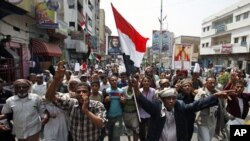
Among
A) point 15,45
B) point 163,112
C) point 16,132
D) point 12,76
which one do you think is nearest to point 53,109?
point 16,132

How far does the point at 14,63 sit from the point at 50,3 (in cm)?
463

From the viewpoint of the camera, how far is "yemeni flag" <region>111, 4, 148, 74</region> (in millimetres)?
4801

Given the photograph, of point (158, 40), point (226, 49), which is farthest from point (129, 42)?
point (226, 49)

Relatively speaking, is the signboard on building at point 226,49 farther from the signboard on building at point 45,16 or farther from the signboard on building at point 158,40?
the signboard on building at point 45,16

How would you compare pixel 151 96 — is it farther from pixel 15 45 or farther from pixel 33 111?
pixel 15 45

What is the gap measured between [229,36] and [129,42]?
155 ft

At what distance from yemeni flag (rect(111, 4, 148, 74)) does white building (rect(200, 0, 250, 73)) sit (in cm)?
3738

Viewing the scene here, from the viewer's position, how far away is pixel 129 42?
4938 millimetres

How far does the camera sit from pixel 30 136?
4.71m

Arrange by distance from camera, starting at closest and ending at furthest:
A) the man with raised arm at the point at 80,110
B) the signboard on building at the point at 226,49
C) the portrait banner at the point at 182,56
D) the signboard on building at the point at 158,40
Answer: the man with raised arm at the point at 80,110
the portrait banner at the point at 182,56
the signboard on building at the point at 158,40
the signboard on building at the point at 226,49

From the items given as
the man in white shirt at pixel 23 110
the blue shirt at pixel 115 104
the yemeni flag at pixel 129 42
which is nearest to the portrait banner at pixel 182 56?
the blue shirt at pixel 115 104

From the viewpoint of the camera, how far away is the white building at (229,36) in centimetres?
4128

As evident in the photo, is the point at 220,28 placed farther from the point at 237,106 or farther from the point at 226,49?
the point at 237,106

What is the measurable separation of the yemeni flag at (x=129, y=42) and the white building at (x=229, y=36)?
123 ft
